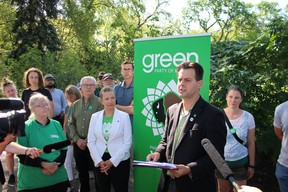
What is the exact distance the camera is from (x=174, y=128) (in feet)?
8.32

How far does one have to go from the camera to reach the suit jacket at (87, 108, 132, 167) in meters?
3.65

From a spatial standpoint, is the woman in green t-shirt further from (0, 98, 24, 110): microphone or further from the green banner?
(0, 98, 24, 110): microphone

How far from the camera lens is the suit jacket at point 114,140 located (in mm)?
3652

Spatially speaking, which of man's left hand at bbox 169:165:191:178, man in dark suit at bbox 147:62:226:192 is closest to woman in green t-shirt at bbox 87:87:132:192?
man in dark suit at bbox 147:62:226:192

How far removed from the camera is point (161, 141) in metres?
2.80

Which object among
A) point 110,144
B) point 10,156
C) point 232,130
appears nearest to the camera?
point 232,130

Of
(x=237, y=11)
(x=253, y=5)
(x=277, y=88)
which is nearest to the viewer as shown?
(x=277, y=88)

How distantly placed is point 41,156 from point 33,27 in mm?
16060

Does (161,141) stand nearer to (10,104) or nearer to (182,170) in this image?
(182,170)

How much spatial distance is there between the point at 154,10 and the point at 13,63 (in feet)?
62.3

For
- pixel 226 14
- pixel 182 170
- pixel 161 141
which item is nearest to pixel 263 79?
pixel 161 141

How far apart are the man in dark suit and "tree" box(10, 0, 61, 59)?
52.6ft

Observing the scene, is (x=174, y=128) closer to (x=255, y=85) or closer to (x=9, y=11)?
(x=255, y=85)

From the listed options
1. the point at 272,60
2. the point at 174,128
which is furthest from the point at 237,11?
the point at 174,128
